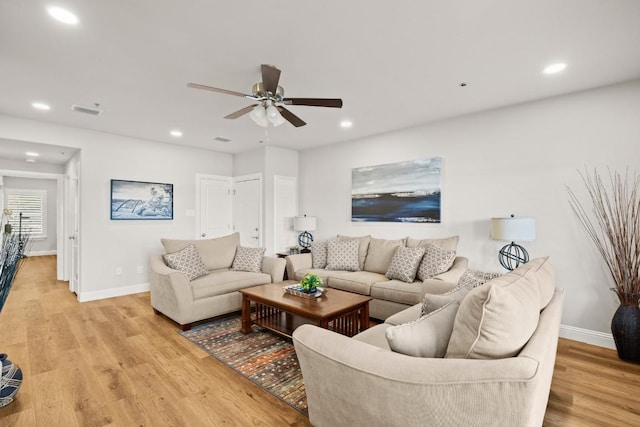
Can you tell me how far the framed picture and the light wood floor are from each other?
74.5 inches

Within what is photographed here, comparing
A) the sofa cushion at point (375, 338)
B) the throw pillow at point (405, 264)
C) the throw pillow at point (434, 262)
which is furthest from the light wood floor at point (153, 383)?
the throw pillow at point (405, 264)

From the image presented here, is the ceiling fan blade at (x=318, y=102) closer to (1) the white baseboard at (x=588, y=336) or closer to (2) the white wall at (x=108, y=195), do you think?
(1) the white baseboard at (x=588, y=336)

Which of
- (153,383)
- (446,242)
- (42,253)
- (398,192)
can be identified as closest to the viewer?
(153,383)

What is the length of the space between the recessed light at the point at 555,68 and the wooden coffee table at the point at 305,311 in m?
2.68

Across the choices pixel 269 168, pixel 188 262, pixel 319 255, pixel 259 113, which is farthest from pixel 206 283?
pixel 269 168

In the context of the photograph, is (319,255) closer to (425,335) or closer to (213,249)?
(213,249)

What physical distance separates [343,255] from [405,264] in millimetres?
1012

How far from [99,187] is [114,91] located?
7.10 ft

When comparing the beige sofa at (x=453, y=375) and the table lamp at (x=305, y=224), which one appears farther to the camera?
the table lamp at (x=305, y=224)

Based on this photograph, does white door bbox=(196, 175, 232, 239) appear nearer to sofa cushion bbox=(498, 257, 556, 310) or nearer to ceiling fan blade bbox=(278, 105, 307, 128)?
ceiling fan blade bbox=(278, 105, 307, 128)

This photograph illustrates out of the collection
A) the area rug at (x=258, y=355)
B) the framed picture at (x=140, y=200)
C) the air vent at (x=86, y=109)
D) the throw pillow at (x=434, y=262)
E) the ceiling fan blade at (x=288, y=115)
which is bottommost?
the area rug at (x=258, y=355)

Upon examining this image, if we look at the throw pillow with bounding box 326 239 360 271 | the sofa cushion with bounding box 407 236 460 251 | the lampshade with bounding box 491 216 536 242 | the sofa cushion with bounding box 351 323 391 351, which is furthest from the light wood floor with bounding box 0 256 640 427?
the throw pillow with bounding box 326 239 360 271

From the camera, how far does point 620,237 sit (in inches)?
113

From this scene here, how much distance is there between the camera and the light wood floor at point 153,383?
6.35ft
